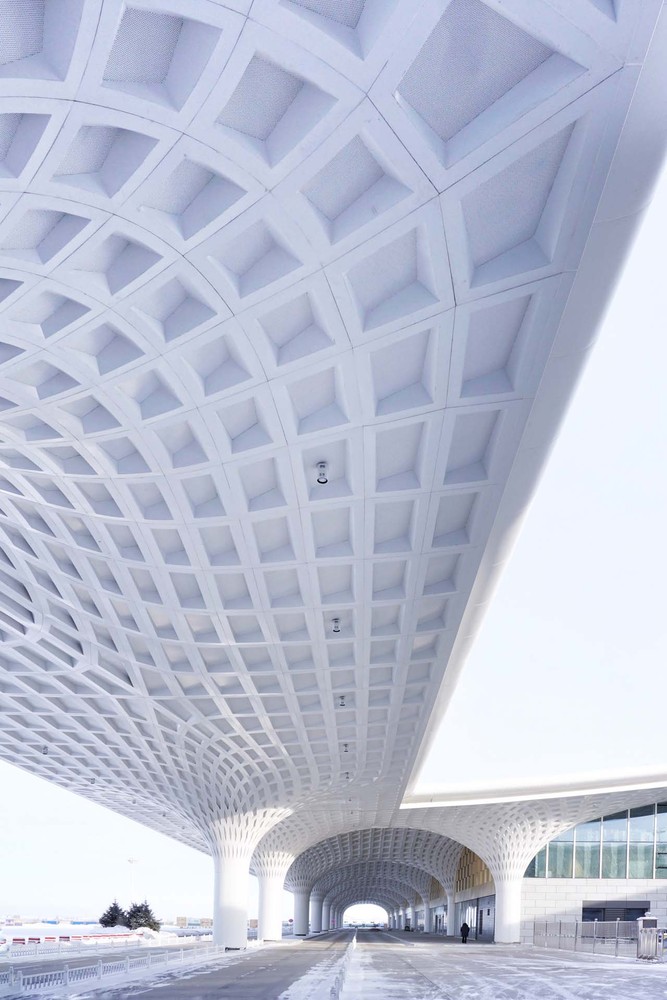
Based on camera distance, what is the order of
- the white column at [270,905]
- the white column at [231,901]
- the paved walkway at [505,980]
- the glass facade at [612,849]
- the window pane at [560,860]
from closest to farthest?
the paved walkway at [505,980] < the white column at [231,901] < the glass facade at [612,849] < the window pane at [560,860] < the white column at [270,905]

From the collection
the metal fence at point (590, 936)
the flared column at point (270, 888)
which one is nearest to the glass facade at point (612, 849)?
the metal fence at point (590, 936)

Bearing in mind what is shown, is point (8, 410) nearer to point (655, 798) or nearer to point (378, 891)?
point (655, 798)

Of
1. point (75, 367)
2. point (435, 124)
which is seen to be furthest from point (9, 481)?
point (435, 124)

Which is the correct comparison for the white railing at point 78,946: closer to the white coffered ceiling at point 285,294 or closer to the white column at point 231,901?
the white column at point 231,901

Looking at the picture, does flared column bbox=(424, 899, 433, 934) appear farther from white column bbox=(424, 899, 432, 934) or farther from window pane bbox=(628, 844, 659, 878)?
window pane bbox=(628, 844, 659, 878)

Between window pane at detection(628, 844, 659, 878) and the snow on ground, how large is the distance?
25.2 metres

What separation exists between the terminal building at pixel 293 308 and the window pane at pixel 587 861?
131ft

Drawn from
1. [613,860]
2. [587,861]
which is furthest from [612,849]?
[587,861]

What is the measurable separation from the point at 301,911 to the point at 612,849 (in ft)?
176

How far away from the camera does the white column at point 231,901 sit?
48.0m

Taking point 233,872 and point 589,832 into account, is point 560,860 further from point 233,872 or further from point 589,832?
point 233,872

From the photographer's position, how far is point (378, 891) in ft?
511

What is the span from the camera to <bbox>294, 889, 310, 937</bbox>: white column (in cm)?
9984

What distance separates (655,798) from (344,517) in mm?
50344
